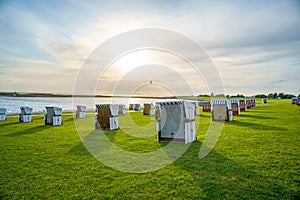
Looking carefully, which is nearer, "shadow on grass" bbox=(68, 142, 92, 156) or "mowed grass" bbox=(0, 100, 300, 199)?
"mowed grass" bbox=(0, 100, 300, 199)

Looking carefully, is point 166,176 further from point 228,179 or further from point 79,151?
point 79,151

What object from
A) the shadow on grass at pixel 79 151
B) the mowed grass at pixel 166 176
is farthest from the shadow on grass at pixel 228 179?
the shadow on grass at pixel 79 151

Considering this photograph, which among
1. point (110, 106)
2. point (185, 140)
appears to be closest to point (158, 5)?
point (110, 106)

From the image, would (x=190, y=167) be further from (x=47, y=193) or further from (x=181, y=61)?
(x=181, y=61)

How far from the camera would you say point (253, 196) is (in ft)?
12.3

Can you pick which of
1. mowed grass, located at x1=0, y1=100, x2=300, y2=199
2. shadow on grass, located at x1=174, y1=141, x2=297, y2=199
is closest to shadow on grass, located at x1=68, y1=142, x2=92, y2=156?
mowed grass, located at x1=0, y1=100, x2=300, y2=199

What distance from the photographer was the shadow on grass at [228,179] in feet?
12.6

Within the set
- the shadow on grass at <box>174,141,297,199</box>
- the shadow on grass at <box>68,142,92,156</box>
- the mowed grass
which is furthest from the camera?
the shadow on grass at <box>68,142,92,156</box>

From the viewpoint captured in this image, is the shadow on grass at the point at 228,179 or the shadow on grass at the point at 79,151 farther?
the shadow on grass at the point at 79,151

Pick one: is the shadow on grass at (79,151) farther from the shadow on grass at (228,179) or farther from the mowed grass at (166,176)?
→ the shadow on grass at (228,179)

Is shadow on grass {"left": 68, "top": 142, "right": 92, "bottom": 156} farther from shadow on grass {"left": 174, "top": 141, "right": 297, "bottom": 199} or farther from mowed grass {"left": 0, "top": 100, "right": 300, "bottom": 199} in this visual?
shadow on grass {"left": 174, "top": 141, "right": 297, "bottom": 199}

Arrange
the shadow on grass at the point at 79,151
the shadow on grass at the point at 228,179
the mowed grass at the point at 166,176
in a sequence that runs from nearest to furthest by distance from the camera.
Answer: the shadow on grass at the point at 228,179 → the mowed grass at the point at 166,176 → the shadow on grass at the point at 79,151

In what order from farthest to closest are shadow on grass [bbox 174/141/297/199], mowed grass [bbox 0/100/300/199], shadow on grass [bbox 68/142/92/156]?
shadow on grass [bbox 68/142/92/156], mowed grass [bbox 0/100/300/199], shadow on grass [bbox 174/141/297/199]

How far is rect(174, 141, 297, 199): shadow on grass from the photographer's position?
152 inches
